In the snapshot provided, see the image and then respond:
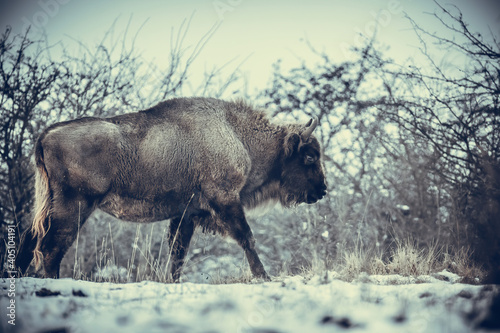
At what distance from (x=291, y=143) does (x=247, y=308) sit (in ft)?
11.1

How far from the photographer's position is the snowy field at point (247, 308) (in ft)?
7.30

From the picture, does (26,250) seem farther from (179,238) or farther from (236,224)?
(236,224)

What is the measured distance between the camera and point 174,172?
496 centimetres

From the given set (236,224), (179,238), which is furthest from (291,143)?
(179,238)

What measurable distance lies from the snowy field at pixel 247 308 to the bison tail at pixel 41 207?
99 centimetres

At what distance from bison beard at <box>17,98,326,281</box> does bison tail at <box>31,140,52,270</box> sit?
0.01 m

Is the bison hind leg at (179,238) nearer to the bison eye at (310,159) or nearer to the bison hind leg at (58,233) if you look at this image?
the bison hind leg at (58,233)

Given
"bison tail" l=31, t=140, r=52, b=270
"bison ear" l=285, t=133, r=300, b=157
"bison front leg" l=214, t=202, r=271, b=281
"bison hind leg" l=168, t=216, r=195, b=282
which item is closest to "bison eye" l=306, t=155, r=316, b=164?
"bison ear" l=285, t=133, r=300, b=157

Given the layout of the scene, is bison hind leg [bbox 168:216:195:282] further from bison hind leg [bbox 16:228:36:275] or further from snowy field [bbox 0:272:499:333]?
snowy field [bbox 0:272:499:333]

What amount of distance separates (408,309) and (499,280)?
134cm

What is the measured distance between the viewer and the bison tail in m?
4.36

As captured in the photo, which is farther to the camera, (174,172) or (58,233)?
(174,172)

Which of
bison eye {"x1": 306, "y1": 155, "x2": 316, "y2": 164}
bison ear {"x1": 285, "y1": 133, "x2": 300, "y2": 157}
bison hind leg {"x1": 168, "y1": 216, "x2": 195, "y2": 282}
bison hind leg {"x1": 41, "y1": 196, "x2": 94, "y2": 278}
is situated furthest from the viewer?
bison eye {"x1": 306, "y1": 155, "x2": 316, "y2": 164}

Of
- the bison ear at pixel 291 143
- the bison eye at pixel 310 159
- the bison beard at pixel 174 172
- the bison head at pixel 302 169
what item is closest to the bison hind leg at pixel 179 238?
the bison beard at pixel 174 172
